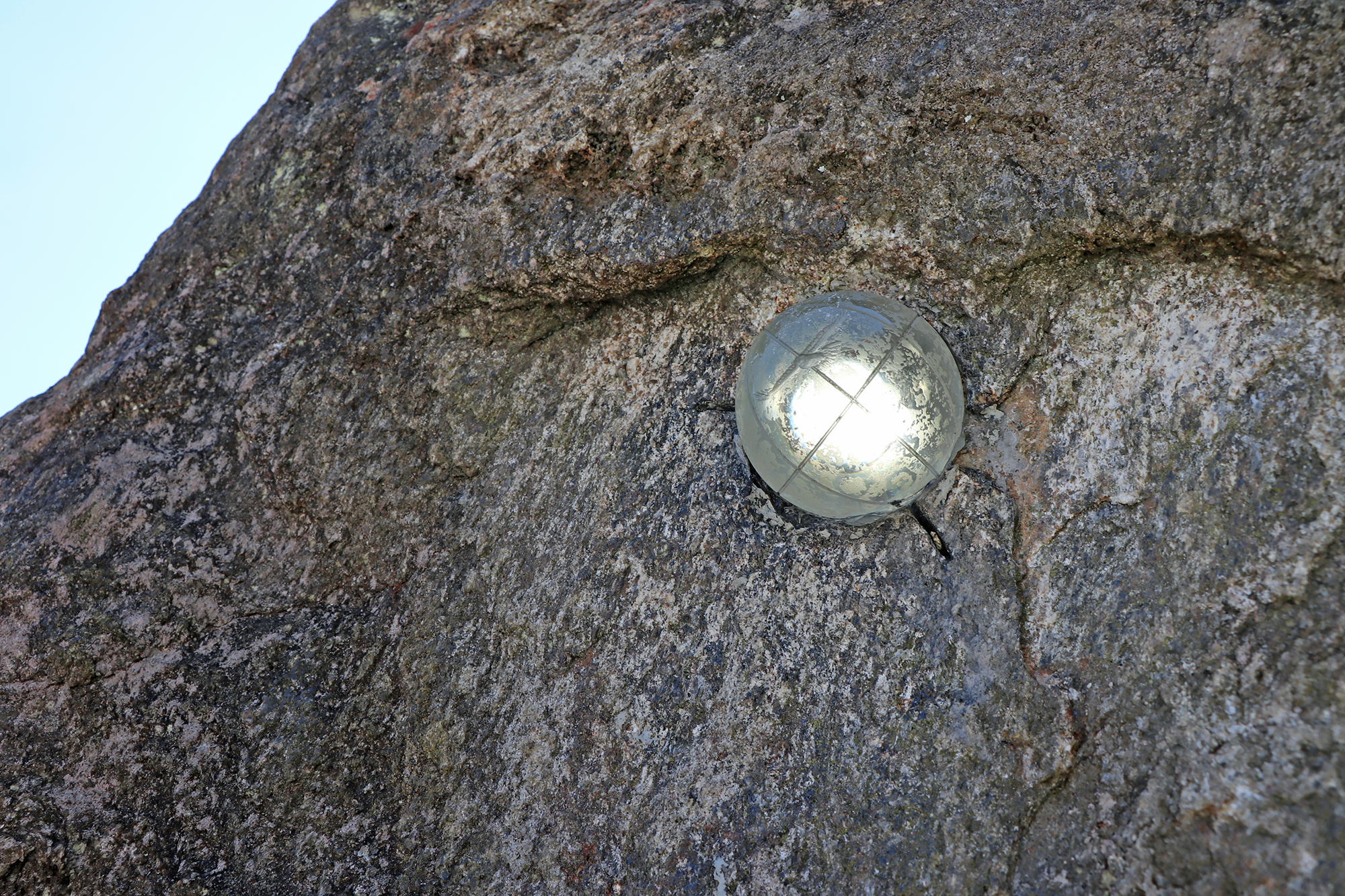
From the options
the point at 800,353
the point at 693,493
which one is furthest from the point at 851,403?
the point at 693,493

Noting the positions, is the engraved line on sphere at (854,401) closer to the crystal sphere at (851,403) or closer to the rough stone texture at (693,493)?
the crystal sphere at (851,403)

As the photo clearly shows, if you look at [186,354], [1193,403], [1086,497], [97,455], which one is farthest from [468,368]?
[1193,403]

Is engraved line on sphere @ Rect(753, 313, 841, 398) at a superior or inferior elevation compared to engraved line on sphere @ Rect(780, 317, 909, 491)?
superior

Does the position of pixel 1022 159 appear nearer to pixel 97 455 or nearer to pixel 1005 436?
pixel 1005 436

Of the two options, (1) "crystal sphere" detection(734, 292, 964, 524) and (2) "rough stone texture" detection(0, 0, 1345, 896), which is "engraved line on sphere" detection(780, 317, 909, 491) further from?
(2) "rough stone texture" detection(0, 0, 1345, 896)

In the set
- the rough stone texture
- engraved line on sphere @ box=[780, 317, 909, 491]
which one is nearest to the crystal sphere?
engraved line on sphere @ box=[780, 317, 909, 491]

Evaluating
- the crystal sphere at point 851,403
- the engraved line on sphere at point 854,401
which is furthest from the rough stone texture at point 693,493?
the engraved line on sphere at point 854,401

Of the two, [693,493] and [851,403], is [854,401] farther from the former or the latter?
[693,493]
